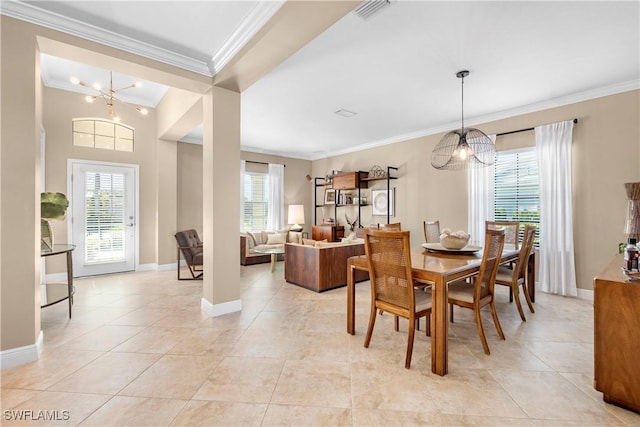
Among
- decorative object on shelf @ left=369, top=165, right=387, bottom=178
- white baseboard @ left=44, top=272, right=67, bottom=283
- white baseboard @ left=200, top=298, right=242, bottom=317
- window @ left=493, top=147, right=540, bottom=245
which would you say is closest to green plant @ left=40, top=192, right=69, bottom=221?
white baseboard @ left=200, top=298, right=242, bottom=317

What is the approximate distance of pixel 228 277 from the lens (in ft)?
10.8

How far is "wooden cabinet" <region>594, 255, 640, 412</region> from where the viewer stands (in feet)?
5.40

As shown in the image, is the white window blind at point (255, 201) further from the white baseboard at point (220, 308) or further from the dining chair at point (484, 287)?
the dining chair at point (484, 287)

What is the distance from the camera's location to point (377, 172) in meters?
6.32

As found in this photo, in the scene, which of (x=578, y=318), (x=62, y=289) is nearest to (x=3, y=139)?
(x=62, y=289)

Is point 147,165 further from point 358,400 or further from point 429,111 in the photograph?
point 358,400

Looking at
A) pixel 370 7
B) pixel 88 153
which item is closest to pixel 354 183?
pixel 370 7

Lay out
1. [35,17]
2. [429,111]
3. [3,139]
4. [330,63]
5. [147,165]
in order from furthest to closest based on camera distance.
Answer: [147,165]
[429,111]
[330,63]
[35,17]
[3,139]

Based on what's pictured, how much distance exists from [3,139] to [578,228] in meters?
6.07

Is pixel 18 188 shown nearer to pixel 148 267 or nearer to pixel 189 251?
pixel 189 251

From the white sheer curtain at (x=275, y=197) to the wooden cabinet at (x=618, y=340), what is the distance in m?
6.27

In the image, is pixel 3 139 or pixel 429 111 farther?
pixel 429 111

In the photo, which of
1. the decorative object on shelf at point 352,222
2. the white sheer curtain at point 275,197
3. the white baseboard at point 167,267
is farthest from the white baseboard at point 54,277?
the decorative object on shelf at point 352,222

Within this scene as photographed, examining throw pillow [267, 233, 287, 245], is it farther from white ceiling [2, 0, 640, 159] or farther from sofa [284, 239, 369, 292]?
white ceiling [2, 0, 640, 159]
